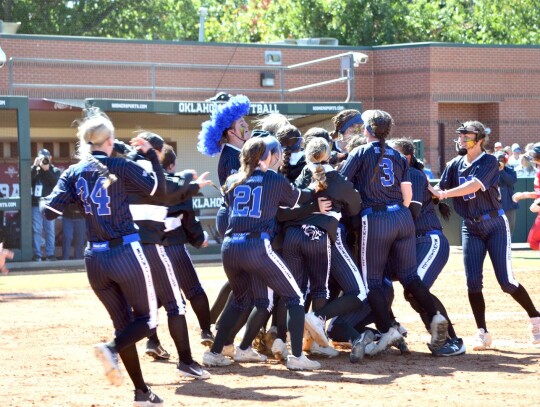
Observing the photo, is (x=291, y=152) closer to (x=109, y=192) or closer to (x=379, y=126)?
(x=379, y=126)

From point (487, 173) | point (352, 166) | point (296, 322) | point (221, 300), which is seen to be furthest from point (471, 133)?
point (221, 300)

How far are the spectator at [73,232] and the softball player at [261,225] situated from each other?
1198cm

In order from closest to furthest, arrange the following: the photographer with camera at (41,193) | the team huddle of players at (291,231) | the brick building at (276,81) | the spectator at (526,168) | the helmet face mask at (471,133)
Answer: the team huddle of players at (291,231), the helmet face mask at (471,133), the photographer with camera at (41,193), the spectator at (526,168), the brick building at (276,81)

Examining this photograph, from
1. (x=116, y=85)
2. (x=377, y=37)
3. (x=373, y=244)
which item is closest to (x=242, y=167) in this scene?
(x=373, y=244)

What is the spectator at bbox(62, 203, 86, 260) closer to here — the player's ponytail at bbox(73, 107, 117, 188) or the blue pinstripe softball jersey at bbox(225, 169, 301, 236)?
the blue pinstripe softball jersey at bbox(225, 169, 301, 236)

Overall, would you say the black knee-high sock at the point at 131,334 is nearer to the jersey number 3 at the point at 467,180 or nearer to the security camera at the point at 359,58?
the jersey number 3 at the point at 467,180

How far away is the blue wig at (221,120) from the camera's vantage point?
8977mm

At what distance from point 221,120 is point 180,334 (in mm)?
2100

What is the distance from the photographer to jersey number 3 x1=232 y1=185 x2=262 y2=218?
8.03m

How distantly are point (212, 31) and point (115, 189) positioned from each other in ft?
128

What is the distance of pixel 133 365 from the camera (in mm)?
7000

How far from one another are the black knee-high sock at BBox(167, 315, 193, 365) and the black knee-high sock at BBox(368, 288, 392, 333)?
68.6 inches

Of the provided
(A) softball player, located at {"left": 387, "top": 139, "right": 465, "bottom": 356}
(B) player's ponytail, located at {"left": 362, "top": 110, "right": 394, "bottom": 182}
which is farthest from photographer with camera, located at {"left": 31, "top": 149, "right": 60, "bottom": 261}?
(B) player's ponytail, located at {"left": 362, "top": 110, "right": 394, "bottom": 182}

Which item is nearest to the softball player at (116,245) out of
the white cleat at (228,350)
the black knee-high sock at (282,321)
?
the white cleat at (228,350)
